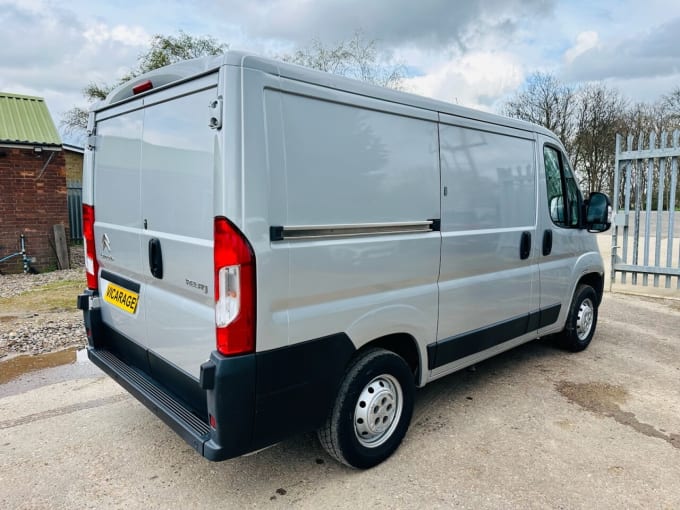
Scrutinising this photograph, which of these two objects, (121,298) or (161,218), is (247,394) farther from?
(121,298)

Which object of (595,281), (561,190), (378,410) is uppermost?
(561,190)

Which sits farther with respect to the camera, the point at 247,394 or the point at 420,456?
the point at 420,456

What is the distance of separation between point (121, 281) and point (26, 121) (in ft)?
29.5

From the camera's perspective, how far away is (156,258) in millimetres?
2611

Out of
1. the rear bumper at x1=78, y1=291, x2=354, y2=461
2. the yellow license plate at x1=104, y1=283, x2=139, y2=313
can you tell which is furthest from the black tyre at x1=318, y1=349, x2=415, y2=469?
the yellow license plate at x1=104, y1=283, x2=139, y2=313

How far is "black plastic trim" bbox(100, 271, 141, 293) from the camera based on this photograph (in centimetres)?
290

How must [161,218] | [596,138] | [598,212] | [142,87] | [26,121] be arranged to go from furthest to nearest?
[596,138], [26,121], [598,212], [142,87], [161,218]

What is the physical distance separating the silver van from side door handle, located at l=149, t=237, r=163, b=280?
0.8 inches

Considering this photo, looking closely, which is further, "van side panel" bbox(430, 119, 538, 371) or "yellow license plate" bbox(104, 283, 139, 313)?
"van side panel" bbox(430, 119, 538, 371)

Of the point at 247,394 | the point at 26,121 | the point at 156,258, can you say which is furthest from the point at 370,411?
the point at 26,121

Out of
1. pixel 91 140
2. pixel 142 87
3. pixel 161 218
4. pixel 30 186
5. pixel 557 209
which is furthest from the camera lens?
pixel 30 186

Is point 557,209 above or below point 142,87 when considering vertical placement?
below

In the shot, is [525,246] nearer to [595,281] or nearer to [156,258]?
[595,281]

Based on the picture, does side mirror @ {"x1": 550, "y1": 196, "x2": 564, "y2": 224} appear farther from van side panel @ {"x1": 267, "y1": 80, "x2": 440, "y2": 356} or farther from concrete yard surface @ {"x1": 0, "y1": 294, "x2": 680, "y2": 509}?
van side panel @ {"x1": 267, "y1": 80, "x2": 440, "y2": 356}
